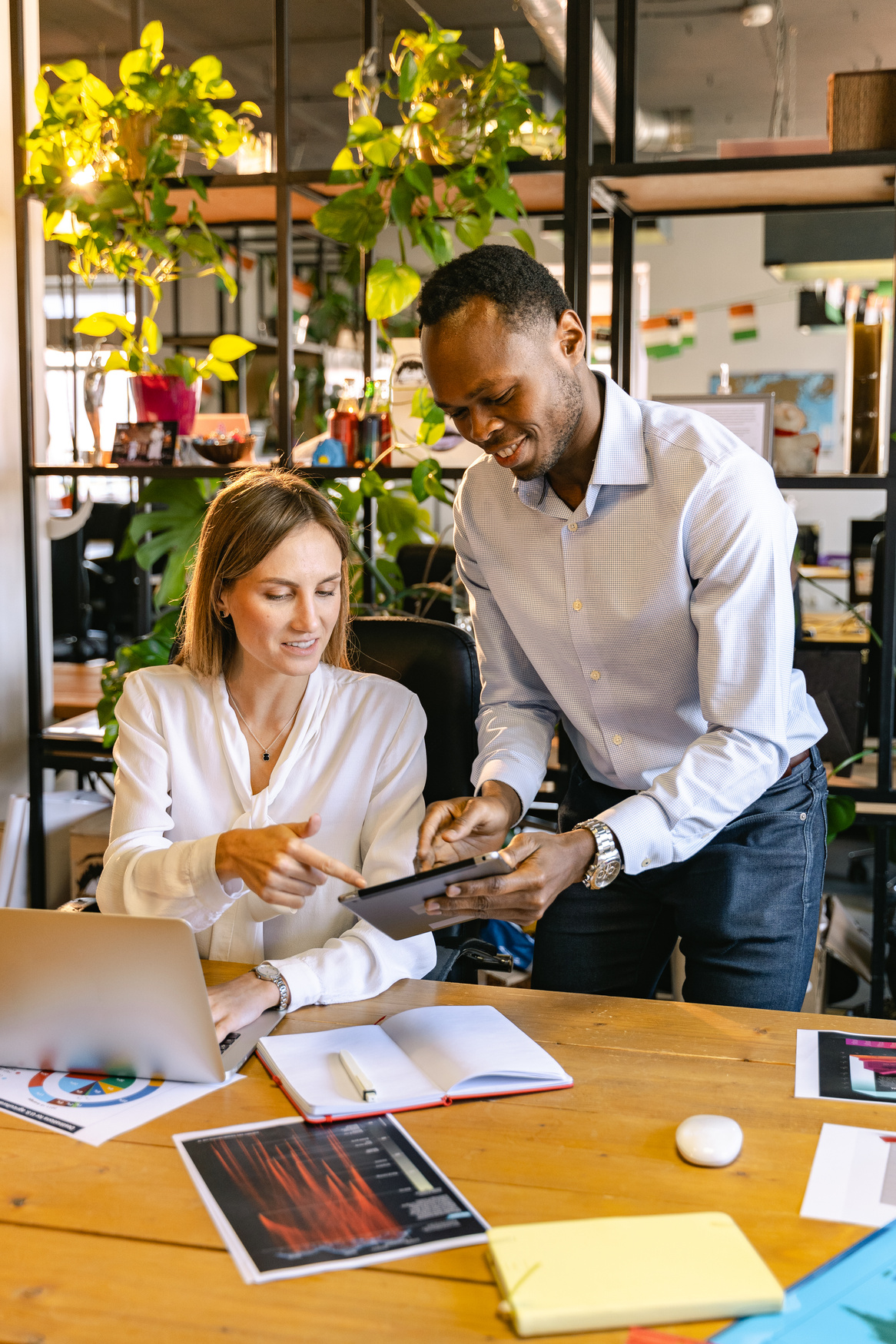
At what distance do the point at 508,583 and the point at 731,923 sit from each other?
600 mm

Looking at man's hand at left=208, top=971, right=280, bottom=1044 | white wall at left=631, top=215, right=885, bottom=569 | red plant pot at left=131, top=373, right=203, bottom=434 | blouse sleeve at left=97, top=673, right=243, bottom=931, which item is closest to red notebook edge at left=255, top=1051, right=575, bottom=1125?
man's hand at left=208, top=971, right=280, bottom=1044

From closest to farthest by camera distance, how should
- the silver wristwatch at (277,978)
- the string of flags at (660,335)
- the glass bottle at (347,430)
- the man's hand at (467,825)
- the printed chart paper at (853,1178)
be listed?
the printed chart paper at (853,1178) → the silver wristwatch at (277,978) → the man's hand at (467,825) → the glass bottle at (347,430) → the string of flags at (660,335)

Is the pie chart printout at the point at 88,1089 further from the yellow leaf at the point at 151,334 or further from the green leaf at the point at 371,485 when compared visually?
the yellow leaf at the point at 151,334

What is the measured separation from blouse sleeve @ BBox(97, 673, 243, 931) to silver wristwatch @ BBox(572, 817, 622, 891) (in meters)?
0.46

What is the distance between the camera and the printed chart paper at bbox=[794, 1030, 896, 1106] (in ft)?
4.03

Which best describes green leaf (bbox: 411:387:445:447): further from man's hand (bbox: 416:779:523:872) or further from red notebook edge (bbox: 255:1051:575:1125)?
red notebook edge (bbox: 255:1051:575:1125)

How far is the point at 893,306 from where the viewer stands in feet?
8.12

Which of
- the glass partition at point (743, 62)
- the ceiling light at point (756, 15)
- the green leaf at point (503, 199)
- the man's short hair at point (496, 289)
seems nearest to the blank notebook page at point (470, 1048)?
the man's short hair at point (496, 289)

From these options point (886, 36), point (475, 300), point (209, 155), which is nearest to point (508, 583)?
point (475, 300)

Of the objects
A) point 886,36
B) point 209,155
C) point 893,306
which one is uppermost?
point 886,36

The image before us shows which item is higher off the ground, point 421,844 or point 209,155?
point 209,155

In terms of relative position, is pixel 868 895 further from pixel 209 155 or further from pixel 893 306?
pixel 209 155

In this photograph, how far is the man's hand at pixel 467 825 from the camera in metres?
1.55

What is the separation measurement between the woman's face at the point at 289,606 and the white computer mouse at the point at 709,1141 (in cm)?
91
